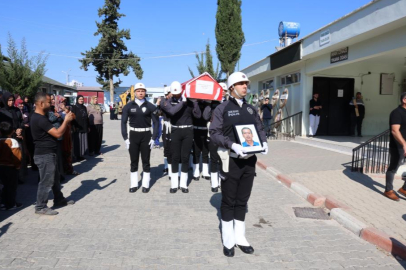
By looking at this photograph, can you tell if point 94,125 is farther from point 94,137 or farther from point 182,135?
point 182,135

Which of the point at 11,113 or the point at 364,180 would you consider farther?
the point at 364,180

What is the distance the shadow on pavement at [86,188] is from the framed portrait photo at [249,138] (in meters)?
3.95

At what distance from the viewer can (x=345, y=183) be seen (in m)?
6.98

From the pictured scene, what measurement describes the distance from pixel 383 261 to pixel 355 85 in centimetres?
1157

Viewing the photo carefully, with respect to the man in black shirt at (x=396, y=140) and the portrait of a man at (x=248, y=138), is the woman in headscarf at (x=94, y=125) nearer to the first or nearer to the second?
the portrait of a man at (x=248, y=138)

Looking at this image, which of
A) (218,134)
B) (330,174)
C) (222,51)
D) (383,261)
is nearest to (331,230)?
(383,261)

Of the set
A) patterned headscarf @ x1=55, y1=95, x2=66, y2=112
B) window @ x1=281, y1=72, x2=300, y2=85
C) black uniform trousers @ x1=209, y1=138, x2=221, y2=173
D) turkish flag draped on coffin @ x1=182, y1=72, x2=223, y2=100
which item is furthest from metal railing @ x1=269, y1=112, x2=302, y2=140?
patterned headscarf @ x1=55, y1=95, x2=66, y2=112

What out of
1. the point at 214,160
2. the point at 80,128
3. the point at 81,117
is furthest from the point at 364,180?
the point at 81,117

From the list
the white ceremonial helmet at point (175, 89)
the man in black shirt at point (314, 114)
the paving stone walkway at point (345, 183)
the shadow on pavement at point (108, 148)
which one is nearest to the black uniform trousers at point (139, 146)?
the white ceremonial helmet at point (175, 89)

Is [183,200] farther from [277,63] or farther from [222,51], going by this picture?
[222,51]

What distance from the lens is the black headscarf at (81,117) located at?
959 centimetres

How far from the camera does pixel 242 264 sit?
3.60m

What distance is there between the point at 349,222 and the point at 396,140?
2.00m

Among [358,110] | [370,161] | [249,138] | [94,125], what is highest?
[358,110]
